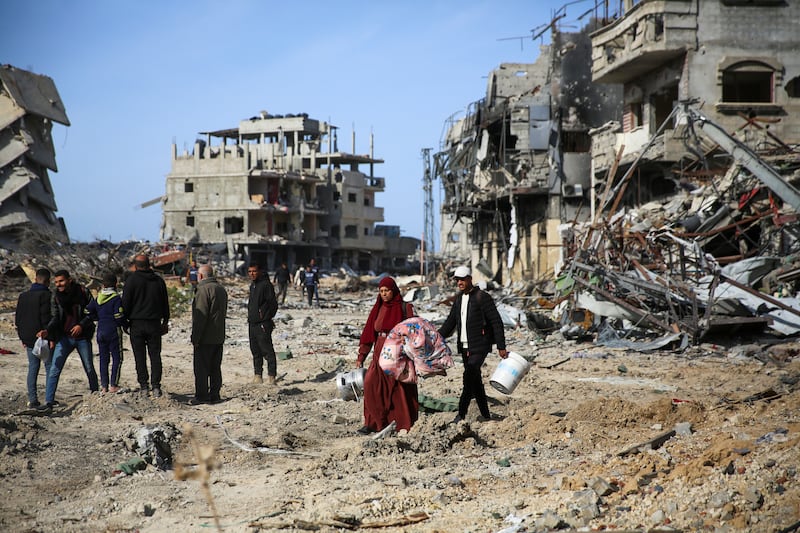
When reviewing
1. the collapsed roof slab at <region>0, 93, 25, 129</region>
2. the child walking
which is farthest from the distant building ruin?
the collapsed roof slab at <region>0, 93, 25, 129</region>

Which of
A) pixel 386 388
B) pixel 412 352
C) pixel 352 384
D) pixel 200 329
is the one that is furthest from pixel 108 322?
pixel 412 352

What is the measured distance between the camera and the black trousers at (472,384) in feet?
25.2

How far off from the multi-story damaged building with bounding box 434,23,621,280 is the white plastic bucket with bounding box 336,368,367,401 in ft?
81.9

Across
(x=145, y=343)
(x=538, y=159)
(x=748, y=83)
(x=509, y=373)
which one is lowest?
(x=509, y=373)

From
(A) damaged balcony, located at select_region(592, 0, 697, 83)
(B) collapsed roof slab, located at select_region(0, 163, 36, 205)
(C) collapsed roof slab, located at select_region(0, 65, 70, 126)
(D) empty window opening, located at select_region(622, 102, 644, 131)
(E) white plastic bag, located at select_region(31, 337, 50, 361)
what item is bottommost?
(E) white plastic bag, located at select_region(31, 337, 50, 361)

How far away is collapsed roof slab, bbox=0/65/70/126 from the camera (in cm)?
3478

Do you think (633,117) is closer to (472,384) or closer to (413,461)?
(472,384)

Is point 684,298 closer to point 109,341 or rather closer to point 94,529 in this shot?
point 109,341

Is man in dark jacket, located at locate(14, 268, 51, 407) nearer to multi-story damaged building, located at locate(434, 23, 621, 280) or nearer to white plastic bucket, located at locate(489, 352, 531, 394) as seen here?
white plastic bucket, located at locate(489, 352, 531, 394)

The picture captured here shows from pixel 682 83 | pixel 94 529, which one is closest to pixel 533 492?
pixel 94 529

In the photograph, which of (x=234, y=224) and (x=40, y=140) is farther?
(x=234, y=224)

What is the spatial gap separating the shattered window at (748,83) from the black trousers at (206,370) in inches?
766

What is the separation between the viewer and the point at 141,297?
9.02 metres

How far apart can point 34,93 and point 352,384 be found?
109 ft
